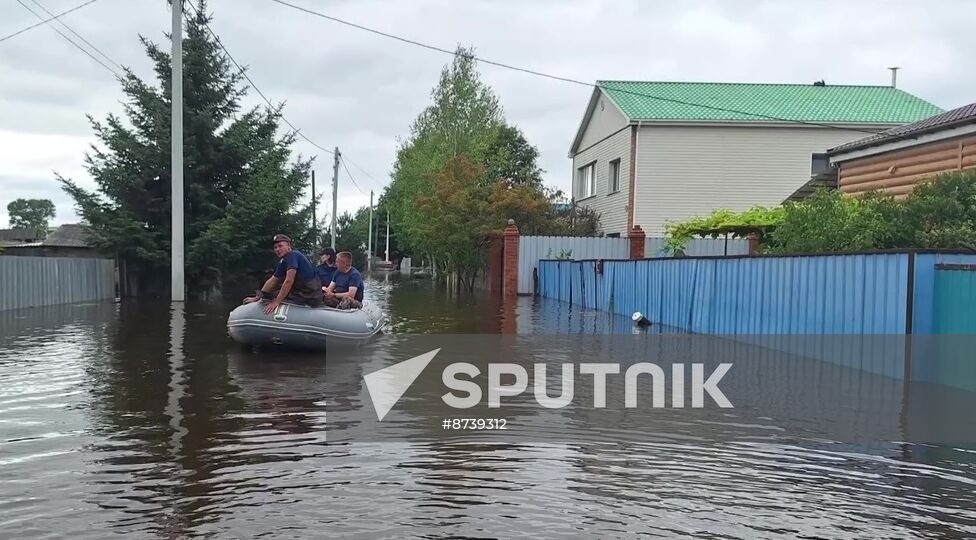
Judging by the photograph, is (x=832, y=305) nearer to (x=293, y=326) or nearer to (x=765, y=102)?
(x=293, y=326)

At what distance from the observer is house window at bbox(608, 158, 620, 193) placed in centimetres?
3102

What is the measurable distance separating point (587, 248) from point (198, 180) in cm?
1275

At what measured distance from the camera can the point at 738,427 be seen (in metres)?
7.25

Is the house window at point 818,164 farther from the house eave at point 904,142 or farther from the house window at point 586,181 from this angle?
the house eave at point 904,142

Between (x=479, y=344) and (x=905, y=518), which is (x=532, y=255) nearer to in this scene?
(x=479, y=344)

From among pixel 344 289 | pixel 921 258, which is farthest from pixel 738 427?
pixel 344 289

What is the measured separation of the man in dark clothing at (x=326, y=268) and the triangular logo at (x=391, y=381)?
2685mm

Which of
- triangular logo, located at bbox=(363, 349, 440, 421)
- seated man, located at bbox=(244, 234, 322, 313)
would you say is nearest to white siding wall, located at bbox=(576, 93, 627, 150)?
seated man, located at bbox=(244, 234, 322, 313)

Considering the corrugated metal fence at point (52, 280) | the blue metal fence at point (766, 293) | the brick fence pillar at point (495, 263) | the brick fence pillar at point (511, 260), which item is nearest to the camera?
the blue metal fence at point (766, 293)

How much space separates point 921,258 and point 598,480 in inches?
223

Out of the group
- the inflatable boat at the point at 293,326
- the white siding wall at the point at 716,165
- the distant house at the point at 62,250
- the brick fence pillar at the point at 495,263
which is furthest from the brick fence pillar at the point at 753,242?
the distant house at the point at 62,250

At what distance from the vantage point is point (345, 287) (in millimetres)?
13102

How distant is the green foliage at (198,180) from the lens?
2386cm

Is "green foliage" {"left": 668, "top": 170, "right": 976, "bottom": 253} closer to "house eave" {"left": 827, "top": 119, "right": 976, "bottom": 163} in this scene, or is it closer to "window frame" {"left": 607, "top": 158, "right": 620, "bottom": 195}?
"house eave" {"left": 827, "top": 119, "right": 976, "bottom": 163}
